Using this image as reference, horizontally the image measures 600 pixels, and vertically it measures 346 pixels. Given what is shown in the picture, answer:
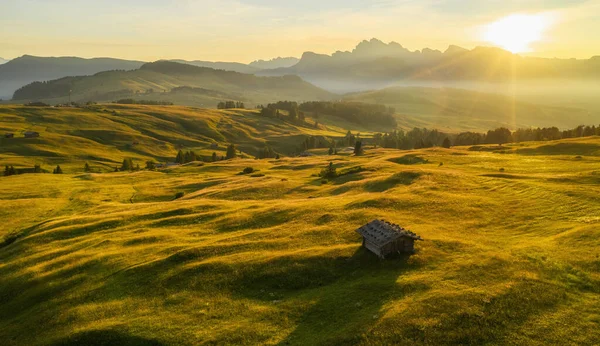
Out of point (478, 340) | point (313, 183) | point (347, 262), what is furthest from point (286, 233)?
point (313, 183)

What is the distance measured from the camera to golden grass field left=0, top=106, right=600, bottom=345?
1181 inches

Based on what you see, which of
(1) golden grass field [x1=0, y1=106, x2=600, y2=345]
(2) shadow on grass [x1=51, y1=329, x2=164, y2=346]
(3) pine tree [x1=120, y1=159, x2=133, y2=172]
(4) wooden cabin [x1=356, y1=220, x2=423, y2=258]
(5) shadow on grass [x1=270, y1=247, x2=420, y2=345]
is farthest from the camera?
(3) pine tree [x1=120, y1=159, x2=133, y2=172]

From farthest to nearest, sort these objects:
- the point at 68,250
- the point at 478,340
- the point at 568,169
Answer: the point at 568,169 → the point at 68,250 → the point at 478,340

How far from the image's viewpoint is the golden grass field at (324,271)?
3000 cm

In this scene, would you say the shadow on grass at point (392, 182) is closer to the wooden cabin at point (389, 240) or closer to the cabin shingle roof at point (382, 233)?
the cabin shingle roof at point (382, 233)

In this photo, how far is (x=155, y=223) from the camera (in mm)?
67125

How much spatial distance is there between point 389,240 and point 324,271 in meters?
7.22

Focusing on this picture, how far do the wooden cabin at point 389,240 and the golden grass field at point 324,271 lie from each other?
1257mm

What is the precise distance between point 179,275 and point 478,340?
1172 inches

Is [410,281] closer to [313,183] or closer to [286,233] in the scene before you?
[286,233]

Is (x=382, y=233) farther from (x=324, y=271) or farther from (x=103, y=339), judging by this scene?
(x=103, y=339)

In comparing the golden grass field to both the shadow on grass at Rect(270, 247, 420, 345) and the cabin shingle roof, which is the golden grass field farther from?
the cabin shingle roof

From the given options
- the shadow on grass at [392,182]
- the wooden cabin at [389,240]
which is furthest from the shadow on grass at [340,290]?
the shadow on grass at [392,182]

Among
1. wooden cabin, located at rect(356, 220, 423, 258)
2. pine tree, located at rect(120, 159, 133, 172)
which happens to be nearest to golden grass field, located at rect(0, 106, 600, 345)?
wooden cabin, located at rect(356, 220, 423, 258)
